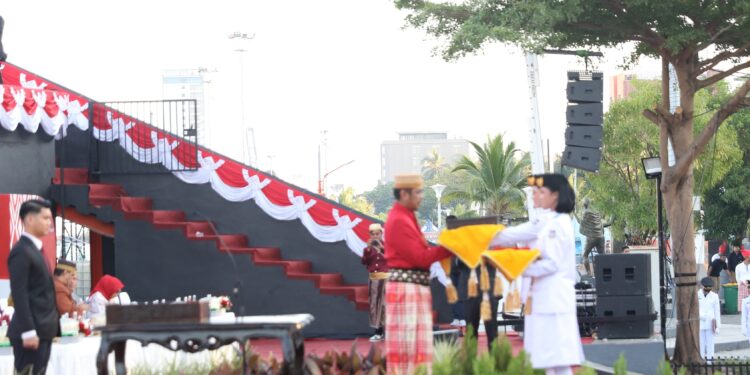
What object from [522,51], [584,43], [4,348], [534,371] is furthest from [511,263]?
[584,43]

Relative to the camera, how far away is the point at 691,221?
54.2 feet

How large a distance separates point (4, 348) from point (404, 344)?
361 cm

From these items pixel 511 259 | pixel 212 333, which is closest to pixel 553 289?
pixel 511 259

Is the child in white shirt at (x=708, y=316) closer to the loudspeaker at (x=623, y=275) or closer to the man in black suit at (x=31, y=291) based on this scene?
the loudspeaker at (x=623, y=275)

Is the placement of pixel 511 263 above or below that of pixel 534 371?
above

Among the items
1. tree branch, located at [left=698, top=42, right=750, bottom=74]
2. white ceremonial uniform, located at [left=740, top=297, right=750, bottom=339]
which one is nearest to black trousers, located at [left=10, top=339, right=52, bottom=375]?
tree branch, located at [left=698, top=42, right=750, bottom=74]

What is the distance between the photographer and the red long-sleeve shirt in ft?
28.7

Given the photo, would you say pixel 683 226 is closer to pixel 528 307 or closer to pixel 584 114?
pixel 584 114

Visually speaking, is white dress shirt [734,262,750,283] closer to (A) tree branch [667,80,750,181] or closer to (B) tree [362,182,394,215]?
(A) tree branch [667,80,750,181]

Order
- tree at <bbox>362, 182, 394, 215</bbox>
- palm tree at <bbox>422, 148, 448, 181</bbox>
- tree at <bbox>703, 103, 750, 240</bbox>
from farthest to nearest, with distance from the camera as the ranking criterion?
tree at <bbox>362, 182, 394, 215</bbox> < palm tree at <bbox>422, 148, 448, 181</bbox> < tree at <bbox>703, 103, 750, 240</bbox>

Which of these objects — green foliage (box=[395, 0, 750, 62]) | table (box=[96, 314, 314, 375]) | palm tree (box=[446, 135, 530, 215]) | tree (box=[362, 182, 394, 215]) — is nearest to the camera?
table (box=[96, 314, 314, 375])

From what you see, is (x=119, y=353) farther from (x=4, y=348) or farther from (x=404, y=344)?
(x=404, y=344)

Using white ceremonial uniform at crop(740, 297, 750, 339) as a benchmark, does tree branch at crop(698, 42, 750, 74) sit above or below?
above

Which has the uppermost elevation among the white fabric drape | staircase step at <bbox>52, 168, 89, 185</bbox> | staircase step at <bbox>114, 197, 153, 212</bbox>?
the white fabric drape
